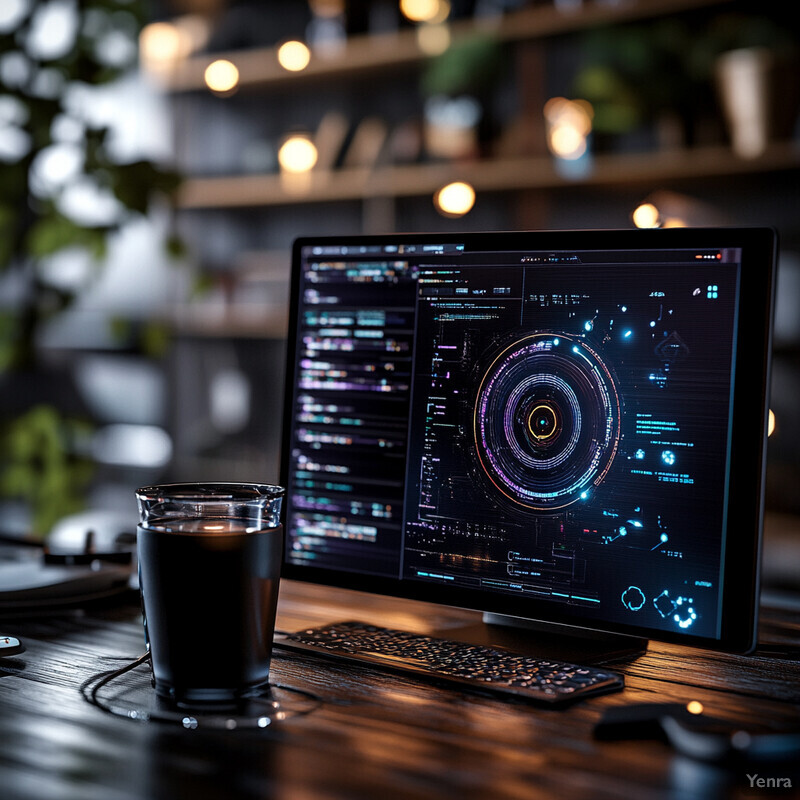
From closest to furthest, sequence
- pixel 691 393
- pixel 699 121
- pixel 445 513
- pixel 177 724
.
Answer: pixel 177 724 < pixel 691 393 < pixel 445 513 < pixel 699 121

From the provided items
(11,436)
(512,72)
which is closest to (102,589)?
(11,436)

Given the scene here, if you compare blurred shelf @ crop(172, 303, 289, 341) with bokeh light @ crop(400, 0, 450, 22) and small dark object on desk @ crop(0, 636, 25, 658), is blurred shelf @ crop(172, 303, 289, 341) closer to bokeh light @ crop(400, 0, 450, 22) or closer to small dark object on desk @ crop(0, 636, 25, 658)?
bokeh light @ crop(400, 0, 450, 22)

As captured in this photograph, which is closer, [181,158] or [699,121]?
[699,121]

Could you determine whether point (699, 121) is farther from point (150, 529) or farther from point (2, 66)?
point (150, 529)

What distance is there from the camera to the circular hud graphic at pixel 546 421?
0.85m

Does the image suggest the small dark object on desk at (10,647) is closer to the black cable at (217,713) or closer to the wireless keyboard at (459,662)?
the black cable at (217,713)

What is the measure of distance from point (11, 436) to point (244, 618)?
161 cm

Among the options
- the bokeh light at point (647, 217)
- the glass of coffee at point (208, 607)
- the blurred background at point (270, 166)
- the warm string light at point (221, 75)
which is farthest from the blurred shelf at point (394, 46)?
the glass of coffee at point (208, 607)

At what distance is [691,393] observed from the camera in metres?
0.81

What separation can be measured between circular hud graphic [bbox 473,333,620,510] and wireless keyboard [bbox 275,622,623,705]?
0.46 feet

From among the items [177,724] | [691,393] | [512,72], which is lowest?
[177,724]

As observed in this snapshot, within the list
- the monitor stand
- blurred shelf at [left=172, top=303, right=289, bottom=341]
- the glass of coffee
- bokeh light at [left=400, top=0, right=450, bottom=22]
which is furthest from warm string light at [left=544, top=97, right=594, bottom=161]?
the glass of coffee

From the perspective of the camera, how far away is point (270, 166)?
352 centimetres

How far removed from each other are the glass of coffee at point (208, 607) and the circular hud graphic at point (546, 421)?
235 millimetres
